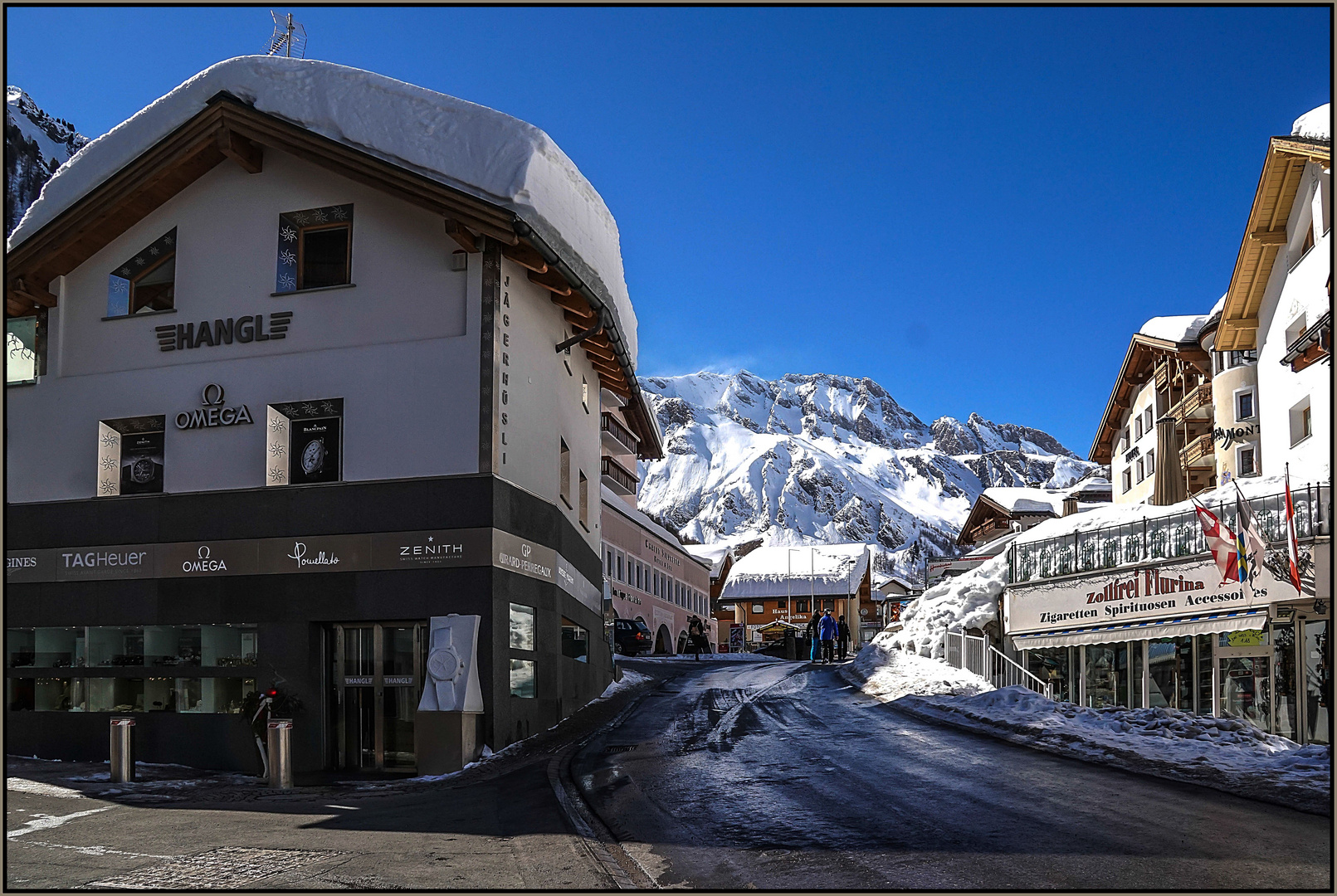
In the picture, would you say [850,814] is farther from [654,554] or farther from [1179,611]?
[654,554]

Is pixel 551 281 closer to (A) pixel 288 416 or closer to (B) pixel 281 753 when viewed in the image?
(A) pixel 288 416

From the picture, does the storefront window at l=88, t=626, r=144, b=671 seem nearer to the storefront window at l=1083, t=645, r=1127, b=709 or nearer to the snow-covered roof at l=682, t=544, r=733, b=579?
the storefront window at l=1083, t=645, r=1127, b=709

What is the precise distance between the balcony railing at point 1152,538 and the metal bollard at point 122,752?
18.4m

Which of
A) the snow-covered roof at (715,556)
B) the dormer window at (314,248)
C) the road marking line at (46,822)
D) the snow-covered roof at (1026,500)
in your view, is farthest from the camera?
the snow-covered roof at (715,556)

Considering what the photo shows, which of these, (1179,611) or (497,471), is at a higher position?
(497,471)

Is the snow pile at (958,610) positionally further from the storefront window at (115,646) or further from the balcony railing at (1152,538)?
the storefront window at (115,646)

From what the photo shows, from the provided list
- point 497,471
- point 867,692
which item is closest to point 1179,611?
point 867,692

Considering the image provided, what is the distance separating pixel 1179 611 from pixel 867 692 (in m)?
6.56

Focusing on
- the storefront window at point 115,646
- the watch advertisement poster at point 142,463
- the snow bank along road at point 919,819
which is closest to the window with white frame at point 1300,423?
Result: the snow bank along road at point 919,819

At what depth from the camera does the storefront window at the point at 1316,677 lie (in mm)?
20344

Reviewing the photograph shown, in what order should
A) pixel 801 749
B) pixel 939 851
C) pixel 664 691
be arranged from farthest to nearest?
pixel 664 691, pixel 801 749, pixel 939 851

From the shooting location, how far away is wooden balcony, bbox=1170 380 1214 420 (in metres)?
42.7

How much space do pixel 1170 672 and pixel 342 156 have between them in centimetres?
1876

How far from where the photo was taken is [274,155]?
21.1m
